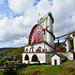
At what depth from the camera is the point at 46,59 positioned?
2344cm

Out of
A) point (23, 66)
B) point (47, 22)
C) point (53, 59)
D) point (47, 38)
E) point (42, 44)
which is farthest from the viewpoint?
point (47, 22)

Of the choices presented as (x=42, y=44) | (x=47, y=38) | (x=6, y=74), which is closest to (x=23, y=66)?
(x=6, y=74)

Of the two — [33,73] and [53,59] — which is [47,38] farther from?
[33,73]

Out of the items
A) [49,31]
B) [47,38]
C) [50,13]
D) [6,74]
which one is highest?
[50,13]

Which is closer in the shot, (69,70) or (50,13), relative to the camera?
(69,70)

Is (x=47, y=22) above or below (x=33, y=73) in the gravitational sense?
above

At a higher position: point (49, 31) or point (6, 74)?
point (49, 31)

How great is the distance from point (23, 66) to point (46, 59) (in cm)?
724

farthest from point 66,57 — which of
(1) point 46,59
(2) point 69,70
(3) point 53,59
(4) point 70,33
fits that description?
(2) point 69,70

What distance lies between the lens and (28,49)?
33188 millimetres

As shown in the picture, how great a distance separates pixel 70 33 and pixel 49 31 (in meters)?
7.72

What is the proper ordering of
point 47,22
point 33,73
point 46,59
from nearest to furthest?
1. point 33,73
2. point 46,59
3. point 47,22

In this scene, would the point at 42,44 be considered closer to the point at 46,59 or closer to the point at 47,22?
the point at 46,59

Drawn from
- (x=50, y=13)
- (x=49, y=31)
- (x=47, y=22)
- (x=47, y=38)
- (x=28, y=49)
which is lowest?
(x=28, y=49)
